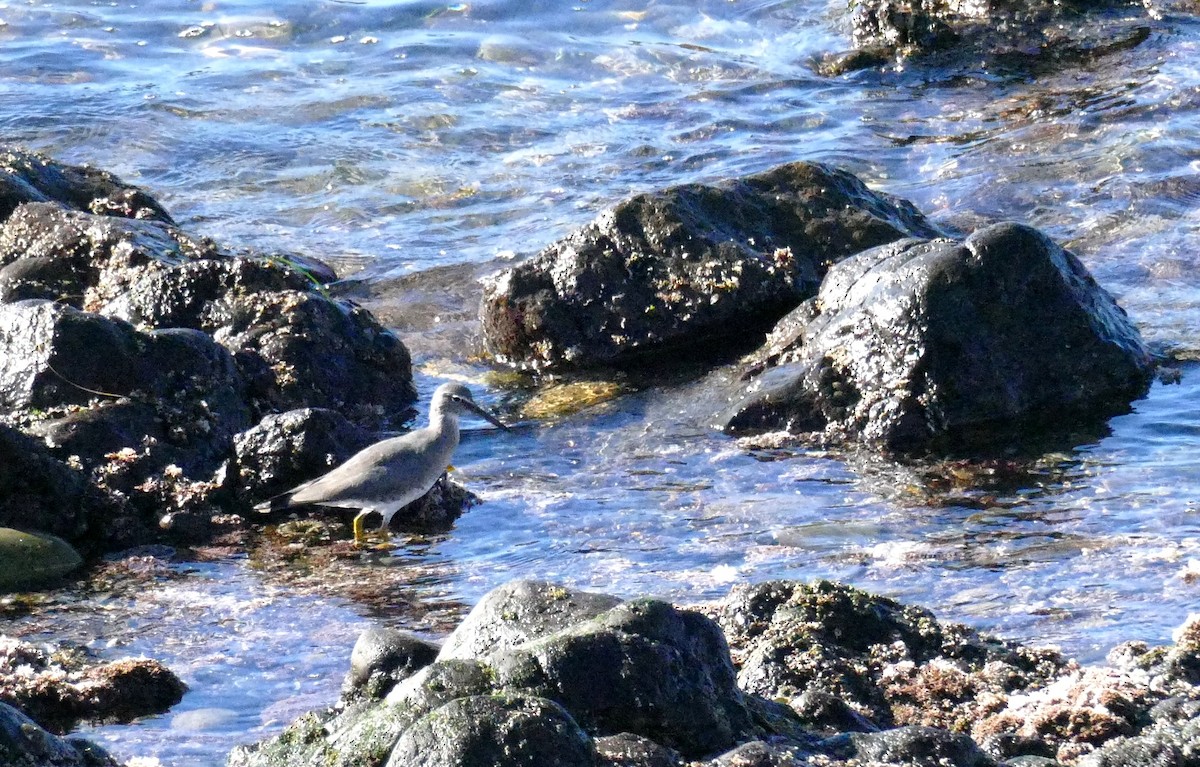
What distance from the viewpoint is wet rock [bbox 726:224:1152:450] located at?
25.1 feet

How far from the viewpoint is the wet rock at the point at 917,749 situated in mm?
3529

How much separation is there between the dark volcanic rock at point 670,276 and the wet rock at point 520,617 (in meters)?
4.78

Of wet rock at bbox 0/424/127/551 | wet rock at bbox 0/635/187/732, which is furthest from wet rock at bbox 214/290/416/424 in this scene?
wet rock at bbox 0/635/187/732

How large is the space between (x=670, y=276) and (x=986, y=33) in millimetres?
8160

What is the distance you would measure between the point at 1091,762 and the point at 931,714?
2.64ft

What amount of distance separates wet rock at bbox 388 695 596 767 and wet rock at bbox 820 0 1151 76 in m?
13.0

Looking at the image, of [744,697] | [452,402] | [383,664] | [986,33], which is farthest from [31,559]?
[986,33]

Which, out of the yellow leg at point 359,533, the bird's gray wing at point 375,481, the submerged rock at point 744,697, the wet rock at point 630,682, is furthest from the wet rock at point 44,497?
the wet rock at point 630,682

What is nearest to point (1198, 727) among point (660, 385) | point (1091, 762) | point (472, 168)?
point (1091, 762)

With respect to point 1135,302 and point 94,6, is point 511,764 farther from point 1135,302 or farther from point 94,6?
point 94,6

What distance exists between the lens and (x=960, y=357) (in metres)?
7.68

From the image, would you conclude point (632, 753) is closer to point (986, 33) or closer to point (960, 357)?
point (960, 357)

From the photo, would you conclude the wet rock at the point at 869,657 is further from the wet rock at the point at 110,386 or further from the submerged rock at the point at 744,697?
the wet rock at the point at 110,386

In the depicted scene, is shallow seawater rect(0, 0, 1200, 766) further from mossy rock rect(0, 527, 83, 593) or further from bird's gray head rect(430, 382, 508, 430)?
bird's gray head rect(430, 382, 508, 430)
